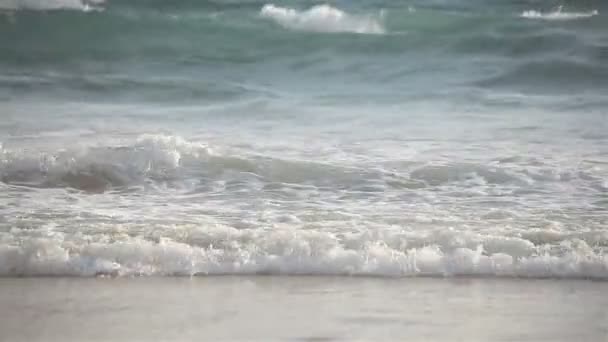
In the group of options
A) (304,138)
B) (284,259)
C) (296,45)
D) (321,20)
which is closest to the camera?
(284,259)


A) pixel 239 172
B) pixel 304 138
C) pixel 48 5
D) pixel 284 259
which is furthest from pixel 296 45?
pixel 284 259

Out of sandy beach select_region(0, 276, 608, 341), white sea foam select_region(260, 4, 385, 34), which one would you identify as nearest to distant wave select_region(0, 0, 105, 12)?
white sea foam select_region(260, 4, 385, 34)

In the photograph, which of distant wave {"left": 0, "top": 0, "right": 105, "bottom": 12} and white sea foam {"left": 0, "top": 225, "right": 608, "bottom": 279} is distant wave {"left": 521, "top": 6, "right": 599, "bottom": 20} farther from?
white sea foam {"left": 0, "top": 225, "right": 608, "bottom": 279}

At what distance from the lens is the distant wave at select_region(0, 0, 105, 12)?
8.02 meters

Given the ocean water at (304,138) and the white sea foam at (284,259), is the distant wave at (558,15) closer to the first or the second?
the ocean water at (304,138)

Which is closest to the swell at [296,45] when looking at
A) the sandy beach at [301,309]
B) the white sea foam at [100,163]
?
the white sea foam at [100,163]

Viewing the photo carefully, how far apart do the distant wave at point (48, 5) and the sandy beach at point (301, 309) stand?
5746 millimetres

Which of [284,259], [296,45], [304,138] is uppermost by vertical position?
[296,45]

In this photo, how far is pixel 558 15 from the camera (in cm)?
815

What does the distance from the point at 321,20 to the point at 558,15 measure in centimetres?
212

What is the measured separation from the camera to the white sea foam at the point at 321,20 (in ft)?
→ 26.1

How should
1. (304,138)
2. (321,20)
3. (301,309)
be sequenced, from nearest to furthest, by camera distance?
1. (301,309)
2. (304,138)
3. (321,20)

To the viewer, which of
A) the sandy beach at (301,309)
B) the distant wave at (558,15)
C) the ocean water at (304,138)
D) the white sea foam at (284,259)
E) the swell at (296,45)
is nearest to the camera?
the sandy beach at (301,309)

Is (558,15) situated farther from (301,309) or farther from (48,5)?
(301,309)
